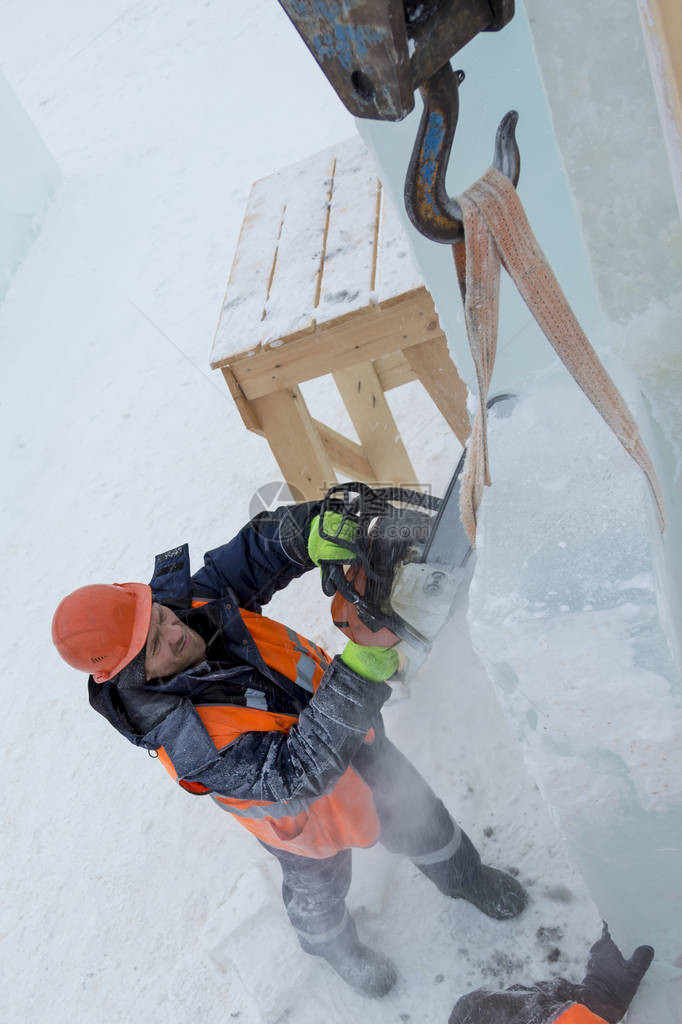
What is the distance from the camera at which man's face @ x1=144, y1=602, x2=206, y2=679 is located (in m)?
1.85

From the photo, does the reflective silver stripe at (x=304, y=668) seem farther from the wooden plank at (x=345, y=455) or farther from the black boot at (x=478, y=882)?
the wooden plank at (x=345, y=455)

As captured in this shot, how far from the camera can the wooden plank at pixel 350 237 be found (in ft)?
8.27

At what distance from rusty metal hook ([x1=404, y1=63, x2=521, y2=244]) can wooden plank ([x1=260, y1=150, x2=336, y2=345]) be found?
5.42ft

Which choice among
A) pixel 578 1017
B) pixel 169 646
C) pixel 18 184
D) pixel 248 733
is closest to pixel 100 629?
pixel 169 646

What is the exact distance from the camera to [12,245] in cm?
817

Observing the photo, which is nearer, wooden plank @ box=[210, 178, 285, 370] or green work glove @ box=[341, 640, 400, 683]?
green work glove @ box=[341, 640, 400, 683]

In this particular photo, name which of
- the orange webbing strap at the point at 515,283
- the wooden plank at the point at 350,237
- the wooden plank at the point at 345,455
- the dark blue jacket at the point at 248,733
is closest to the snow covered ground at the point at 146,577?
the wooden plank at the point at 345,455

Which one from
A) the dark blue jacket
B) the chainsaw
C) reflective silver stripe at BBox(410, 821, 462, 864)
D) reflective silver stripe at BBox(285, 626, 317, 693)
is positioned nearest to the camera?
the chainsaw

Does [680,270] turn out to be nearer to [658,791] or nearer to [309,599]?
[658,791]

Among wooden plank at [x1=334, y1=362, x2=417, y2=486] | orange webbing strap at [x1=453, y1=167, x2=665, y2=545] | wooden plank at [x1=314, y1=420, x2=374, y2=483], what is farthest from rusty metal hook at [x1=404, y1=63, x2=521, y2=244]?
wooden plank at [x1=334, y1=362, x2=417, y2=486]

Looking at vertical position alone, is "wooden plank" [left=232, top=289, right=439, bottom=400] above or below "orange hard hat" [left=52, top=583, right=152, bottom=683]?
below

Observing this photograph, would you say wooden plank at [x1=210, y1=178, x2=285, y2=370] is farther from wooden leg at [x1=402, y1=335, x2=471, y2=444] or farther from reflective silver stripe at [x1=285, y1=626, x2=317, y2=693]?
reflective silver stripe at [x1=285, y1=626, x2=317, y2=693]

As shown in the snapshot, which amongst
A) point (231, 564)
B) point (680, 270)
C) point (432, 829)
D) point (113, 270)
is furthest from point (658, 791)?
point (113, 270)

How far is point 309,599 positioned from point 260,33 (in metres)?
8.62
